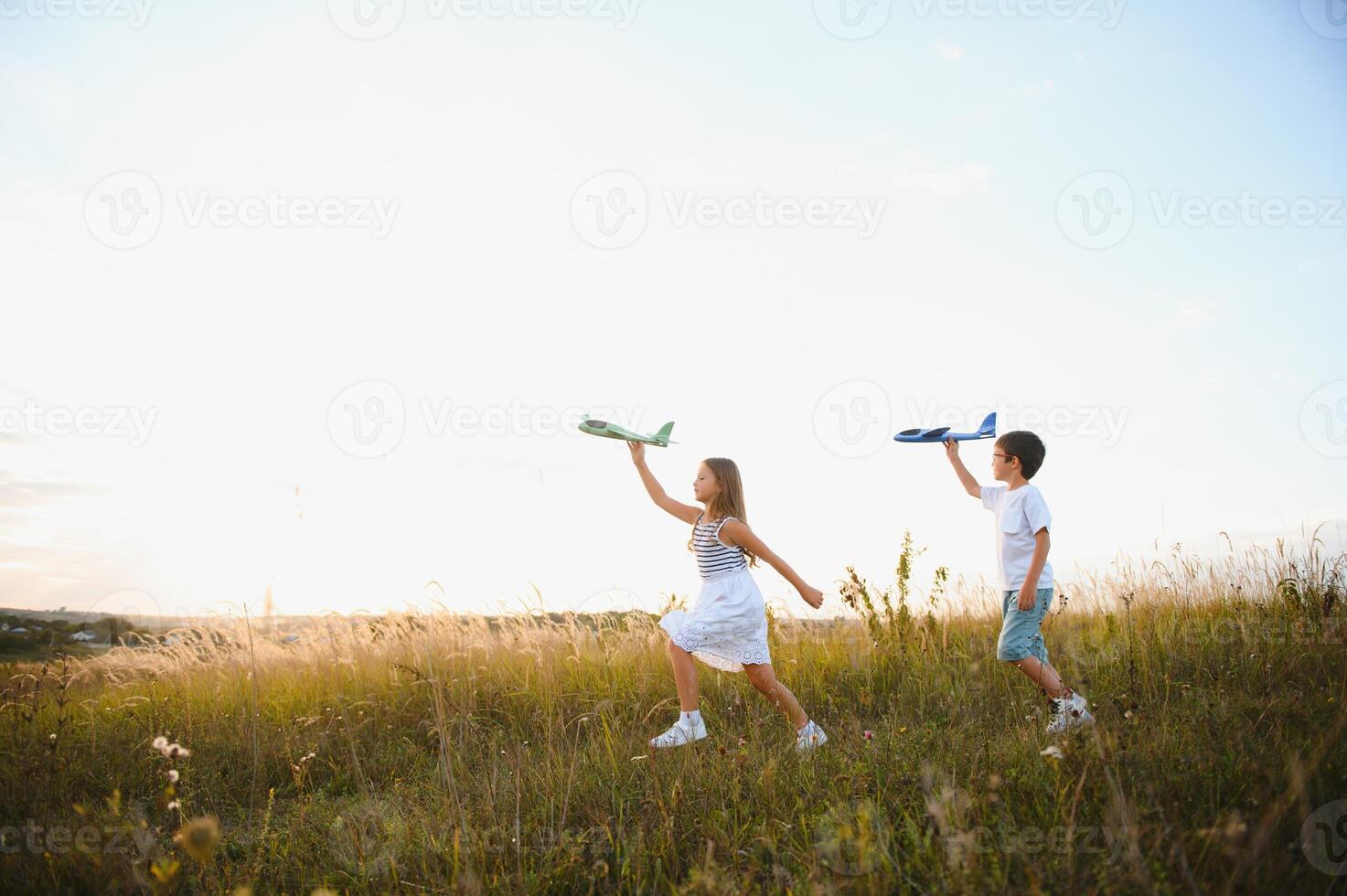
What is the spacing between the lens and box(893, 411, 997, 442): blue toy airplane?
588 centimetres

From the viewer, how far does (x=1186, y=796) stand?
3252 mm

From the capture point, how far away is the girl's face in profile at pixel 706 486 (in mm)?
5418

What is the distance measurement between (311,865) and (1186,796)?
12.8ft

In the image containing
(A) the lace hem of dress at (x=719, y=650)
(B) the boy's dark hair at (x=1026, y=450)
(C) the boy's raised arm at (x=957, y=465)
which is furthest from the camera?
(C) the boy's raised arm at (x=957, y=465)

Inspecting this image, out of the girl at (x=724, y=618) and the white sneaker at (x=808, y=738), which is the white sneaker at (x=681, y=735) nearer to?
the girl at (x=724, y=618)

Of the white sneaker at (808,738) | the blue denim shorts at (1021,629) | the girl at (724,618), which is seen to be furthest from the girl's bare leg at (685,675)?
the blue denim shorts at (1021,629)

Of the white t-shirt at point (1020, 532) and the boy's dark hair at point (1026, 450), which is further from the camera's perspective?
the boy's dark hair at point (1026, 450)

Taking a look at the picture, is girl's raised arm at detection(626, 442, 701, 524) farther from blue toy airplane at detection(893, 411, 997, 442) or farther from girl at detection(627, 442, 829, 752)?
blue toy airplane at detection(893, 411, 997, 442)

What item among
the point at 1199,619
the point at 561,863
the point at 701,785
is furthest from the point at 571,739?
the point at 1199,619

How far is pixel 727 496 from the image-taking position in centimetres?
544

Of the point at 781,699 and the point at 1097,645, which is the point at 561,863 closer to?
the point at 781,699

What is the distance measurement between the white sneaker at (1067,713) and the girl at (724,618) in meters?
1.35

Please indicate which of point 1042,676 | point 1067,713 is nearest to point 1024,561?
point 1042,676

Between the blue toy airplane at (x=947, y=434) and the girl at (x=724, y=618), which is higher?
the blue toy airplane at (x=947, y=434)
